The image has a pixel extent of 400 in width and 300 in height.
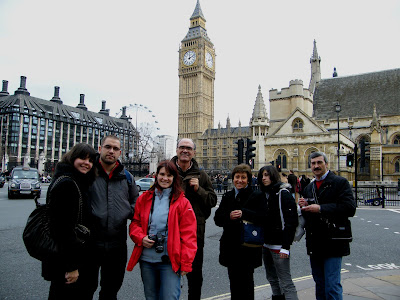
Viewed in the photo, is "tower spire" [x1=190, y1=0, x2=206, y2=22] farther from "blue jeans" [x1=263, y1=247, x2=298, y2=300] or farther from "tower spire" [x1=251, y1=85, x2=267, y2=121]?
"blue jeans" [x1=263, y1=247, x2=298, y2=300]

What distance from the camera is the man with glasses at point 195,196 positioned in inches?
142

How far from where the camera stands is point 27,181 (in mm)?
17906

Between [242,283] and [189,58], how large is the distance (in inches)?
3606

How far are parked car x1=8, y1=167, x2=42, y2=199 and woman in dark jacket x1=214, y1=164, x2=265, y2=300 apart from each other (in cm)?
1688

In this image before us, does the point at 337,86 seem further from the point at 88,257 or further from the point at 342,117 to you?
the point at 88,257

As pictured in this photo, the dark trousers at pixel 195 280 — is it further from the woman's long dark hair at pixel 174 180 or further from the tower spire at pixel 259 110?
the tower spire at pixel 259 110

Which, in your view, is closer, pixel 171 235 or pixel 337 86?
pixel 171 235

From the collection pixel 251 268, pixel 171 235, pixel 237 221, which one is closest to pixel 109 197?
pixel 171 235

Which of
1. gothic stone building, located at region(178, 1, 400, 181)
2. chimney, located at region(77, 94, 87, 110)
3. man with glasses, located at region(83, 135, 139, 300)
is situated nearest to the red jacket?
man with glasses, located at region(83, 135, 139, 300)

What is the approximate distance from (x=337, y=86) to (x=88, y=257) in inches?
1744

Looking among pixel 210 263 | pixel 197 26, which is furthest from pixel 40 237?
pixel 197 26

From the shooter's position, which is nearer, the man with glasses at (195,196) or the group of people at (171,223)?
the group of people at (171,223)

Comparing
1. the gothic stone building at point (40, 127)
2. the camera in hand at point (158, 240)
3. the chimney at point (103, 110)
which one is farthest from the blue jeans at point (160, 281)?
the chimney at point (103, 110)

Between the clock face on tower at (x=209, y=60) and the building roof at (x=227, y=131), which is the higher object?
the clock face on tower at (x=209, y=60)
